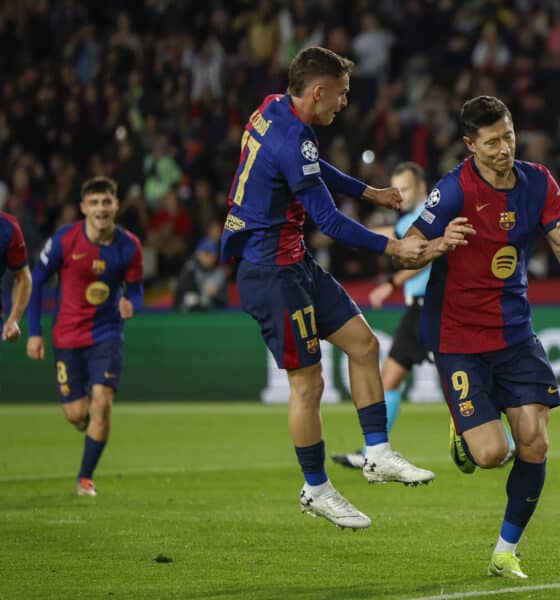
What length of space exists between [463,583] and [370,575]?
0.59 metres

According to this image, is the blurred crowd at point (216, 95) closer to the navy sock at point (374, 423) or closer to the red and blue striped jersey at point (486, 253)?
the navy sock at point (374, 423)

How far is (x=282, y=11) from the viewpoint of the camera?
2162 cm

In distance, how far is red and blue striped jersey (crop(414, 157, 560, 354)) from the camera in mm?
7363

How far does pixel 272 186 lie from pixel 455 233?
1.03 meters

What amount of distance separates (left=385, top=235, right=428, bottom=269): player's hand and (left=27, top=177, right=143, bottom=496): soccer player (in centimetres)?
437

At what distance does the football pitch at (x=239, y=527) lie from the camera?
7.35m

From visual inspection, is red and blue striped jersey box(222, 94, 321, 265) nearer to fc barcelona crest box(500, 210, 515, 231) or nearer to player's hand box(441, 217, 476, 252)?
player's hand box(441, 217, 476, 252)

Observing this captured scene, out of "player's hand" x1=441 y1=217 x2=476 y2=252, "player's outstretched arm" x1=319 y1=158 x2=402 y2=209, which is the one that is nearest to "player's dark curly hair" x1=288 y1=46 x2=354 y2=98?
"player's outstretched arm" x1=319 y1=158 x2=402 y2=209

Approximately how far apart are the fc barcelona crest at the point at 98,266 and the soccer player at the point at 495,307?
4580 mm

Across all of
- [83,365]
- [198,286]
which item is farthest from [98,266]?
[198,286]

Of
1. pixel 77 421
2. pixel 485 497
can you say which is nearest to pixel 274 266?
pixel 485 497

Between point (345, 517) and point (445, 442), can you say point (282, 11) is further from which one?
point (345, 517)

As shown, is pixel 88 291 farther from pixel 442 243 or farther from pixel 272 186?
pixel 442 243

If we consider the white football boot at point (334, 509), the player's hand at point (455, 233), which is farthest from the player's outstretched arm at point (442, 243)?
the white football boot at point (334, 509)
